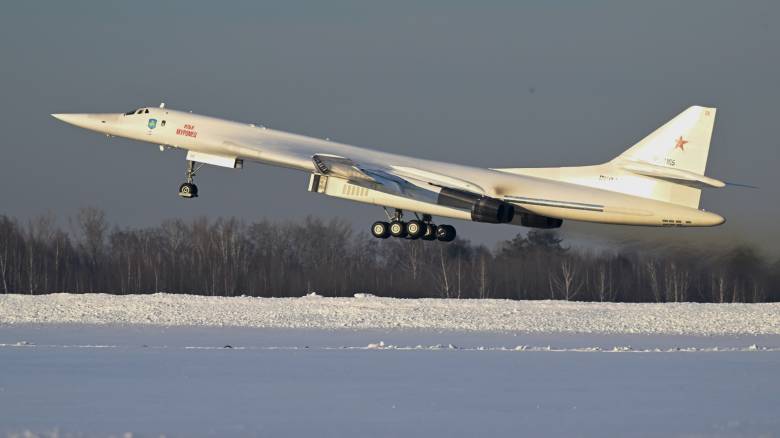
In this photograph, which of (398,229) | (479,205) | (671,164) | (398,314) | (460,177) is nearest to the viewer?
(671,164)

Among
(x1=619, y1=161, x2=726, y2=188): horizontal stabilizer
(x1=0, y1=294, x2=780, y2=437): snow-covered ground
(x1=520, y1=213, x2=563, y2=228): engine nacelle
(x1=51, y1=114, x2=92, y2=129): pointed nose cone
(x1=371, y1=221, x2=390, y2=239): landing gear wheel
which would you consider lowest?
(x1=0, y1=294, x2=780, y2=437): snow-covered ground

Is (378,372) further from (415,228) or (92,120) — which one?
(92,120)

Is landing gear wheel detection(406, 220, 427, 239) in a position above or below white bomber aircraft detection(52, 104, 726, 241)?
below

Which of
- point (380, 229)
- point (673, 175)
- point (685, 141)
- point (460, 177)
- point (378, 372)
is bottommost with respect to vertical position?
point (378, 372)

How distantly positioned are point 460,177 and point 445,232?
1710mm

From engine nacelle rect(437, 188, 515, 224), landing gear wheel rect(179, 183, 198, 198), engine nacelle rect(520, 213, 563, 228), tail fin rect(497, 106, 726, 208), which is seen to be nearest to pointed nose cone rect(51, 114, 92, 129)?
landing gear wheel rect(179, 183, 198, 198)

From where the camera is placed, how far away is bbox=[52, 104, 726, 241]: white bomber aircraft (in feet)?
77.9

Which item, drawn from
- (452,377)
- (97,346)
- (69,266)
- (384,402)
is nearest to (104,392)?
(384,402)

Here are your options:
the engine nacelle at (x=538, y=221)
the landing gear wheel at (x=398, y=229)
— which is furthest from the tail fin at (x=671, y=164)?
the landing gear wheel at (x=398, y=229)

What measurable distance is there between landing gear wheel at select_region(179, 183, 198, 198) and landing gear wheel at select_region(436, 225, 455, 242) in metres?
5.16

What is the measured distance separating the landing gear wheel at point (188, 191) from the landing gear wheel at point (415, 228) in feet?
14.8

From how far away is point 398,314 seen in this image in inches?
1075

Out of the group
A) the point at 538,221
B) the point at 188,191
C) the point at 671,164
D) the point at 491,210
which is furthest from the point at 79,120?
the point at 671,164

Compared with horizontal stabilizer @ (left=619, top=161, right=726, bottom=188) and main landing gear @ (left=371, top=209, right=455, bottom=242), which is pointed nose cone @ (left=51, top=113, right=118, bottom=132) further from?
horizontal stabilizer @ (left=619, top=161, right=726, bottom=188)
